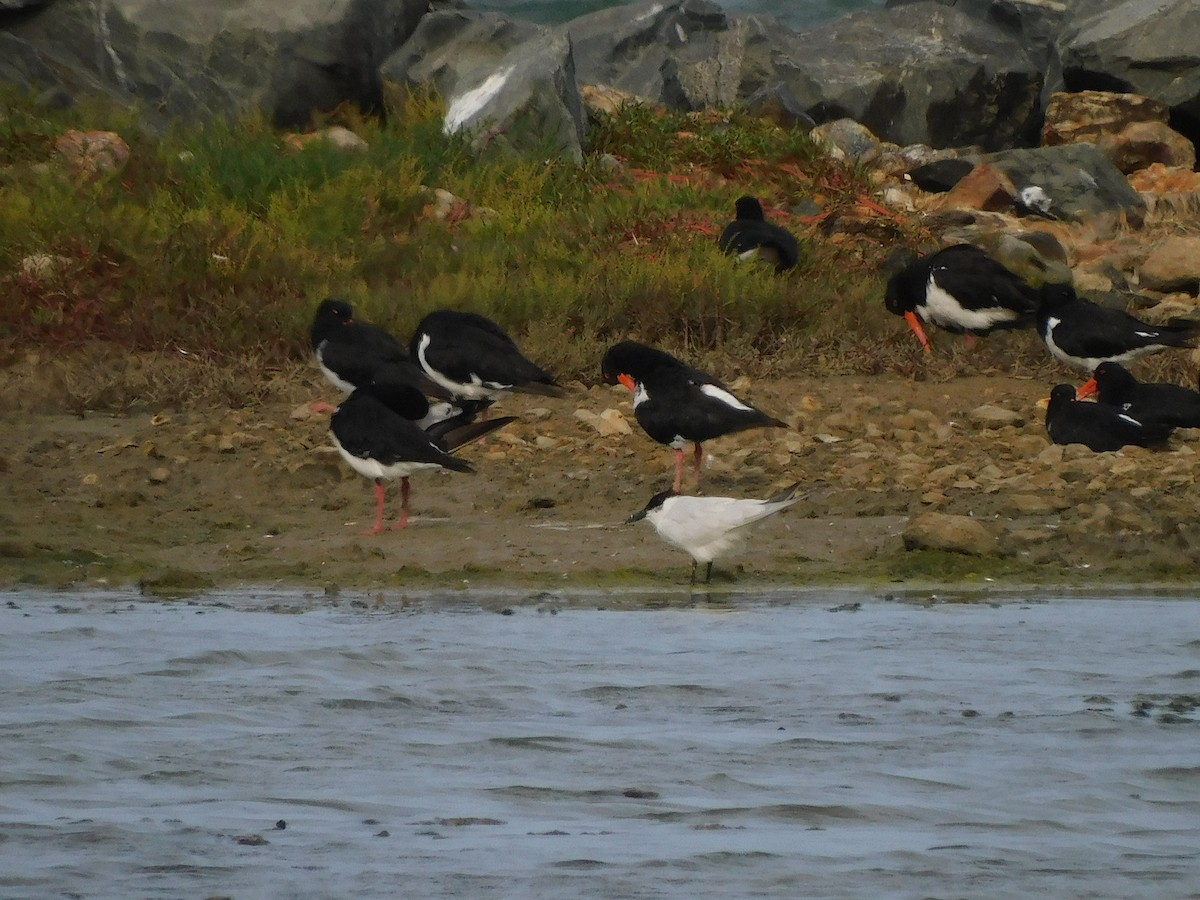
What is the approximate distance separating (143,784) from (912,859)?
1922mm

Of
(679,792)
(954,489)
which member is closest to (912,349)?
(954,489)

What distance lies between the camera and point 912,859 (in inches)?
165

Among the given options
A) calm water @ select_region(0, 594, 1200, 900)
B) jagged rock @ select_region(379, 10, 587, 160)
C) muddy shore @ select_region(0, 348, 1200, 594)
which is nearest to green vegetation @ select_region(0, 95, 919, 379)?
jagged rock @ select_region(379, 10, 587, 160)

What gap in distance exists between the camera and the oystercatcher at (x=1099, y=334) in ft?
39.0

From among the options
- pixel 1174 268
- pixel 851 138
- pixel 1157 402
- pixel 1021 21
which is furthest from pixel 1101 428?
pixel 1021 21

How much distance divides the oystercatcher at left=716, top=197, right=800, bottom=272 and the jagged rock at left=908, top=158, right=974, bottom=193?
5636 mm

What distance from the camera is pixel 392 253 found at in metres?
13.4

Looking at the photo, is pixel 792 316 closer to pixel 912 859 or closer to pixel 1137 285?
pixel 1137 285

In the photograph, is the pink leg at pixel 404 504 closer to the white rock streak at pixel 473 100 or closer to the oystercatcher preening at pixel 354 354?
the oystercatcher preening at pixel 354 354

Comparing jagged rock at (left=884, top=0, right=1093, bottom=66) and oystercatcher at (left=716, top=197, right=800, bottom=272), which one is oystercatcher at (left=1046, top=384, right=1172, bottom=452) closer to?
oystercatcher at (left=716, top=197, right=800, bottom=272)

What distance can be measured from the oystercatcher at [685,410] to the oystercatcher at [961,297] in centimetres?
288

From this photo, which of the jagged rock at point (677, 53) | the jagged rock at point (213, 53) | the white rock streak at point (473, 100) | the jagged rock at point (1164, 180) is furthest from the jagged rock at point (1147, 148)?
the jagged rock at point (213, 53)

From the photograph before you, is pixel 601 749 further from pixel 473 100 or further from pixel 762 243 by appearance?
pixel 473 100

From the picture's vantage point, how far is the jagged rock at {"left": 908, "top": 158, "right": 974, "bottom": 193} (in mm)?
18875
